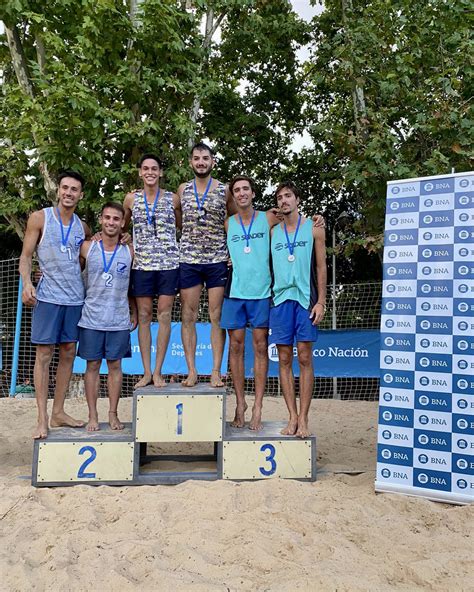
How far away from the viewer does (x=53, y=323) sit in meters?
3.65

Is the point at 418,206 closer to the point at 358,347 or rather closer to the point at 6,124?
the point at 358,347

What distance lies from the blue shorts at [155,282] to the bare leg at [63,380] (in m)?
0.66

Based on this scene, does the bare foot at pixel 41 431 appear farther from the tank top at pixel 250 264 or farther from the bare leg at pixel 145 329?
the tank top at pixel 250 264

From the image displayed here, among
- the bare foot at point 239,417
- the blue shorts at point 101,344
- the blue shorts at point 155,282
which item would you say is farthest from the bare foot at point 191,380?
the blue shorts at point 155,282

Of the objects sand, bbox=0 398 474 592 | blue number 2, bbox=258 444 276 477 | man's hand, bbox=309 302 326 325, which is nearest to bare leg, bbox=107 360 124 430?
sand, bbox=0 398 474 592

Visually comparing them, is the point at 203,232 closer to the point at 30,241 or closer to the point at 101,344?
the point at 101,344

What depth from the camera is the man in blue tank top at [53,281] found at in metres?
3.65

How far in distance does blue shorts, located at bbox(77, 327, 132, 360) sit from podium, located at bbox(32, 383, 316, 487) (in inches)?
14.4

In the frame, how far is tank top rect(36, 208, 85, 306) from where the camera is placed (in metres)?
3.67

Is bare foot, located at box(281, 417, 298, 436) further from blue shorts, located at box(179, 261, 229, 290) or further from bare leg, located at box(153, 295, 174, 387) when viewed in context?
blue shorts, located at box(179, 261, 229, 290)

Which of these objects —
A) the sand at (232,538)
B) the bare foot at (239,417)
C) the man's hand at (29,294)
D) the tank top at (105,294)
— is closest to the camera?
the sand at (232,538)

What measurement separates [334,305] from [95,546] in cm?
603

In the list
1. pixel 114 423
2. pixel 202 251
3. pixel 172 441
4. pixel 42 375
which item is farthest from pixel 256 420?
pixel 42 375

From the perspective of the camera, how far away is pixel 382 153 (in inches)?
248
